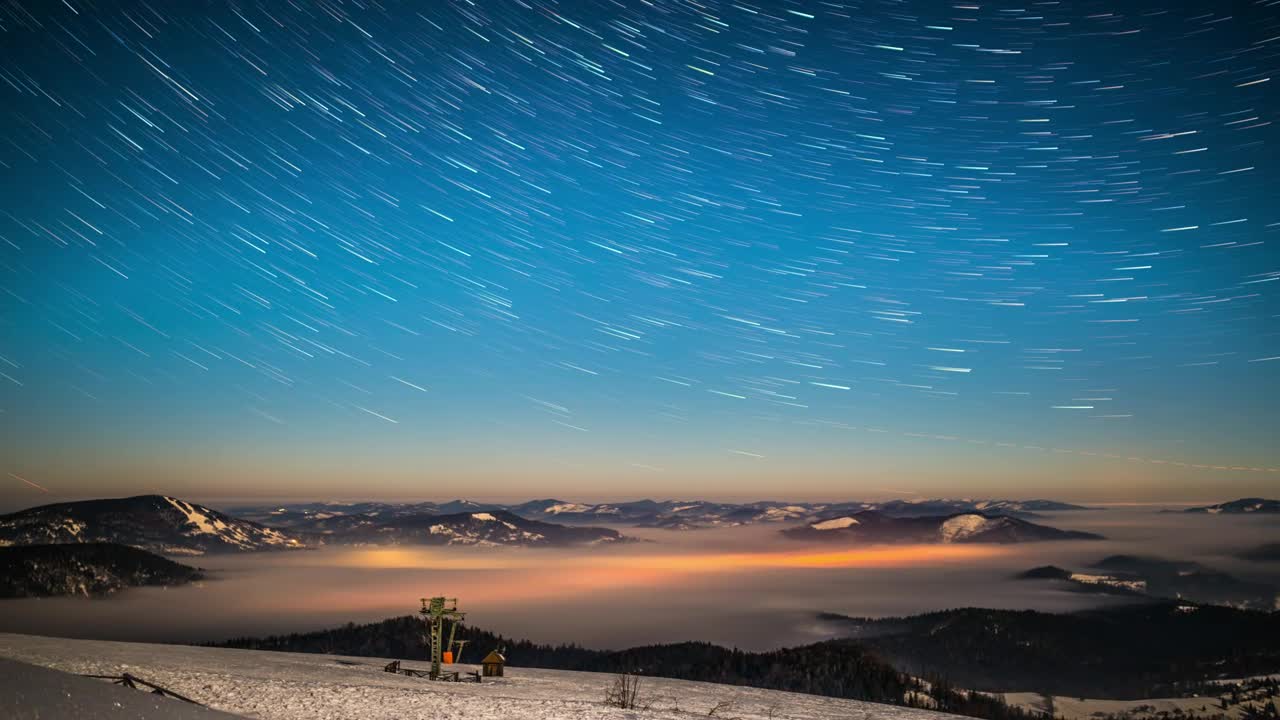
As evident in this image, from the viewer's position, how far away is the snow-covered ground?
1112 inches

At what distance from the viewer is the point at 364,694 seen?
100ft

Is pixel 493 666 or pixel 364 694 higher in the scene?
pixel 364 694

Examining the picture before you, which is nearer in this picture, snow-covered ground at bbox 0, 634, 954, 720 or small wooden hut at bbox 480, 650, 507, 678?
snow-covered ground at bbox 0, 634, 954, 720

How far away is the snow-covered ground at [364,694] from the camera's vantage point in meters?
28.2

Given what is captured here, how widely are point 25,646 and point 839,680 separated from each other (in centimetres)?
16892

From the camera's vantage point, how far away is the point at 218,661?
4075cm

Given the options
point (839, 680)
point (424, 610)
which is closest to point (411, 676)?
point (424, 610)

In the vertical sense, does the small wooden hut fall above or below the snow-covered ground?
below

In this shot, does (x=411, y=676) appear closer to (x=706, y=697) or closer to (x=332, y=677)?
(x=332, y=677)

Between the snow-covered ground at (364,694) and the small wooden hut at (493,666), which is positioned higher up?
the snow-covered ground at (364,694)

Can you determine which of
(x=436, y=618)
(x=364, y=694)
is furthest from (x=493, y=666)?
(x=364, y=694)

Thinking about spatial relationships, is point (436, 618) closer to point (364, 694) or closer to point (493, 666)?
point (493, 666)

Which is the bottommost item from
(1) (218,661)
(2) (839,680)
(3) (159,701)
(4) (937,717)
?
(2) (839,680)

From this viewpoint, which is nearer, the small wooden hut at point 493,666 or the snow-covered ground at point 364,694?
the snow-covered ground at point 364,694
